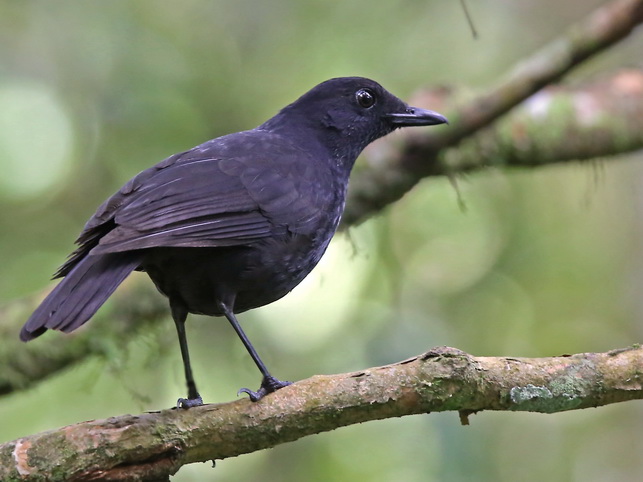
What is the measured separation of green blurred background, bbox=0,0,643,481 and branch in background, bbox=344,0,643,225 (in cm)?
46

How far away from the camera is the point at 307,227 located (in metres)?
3.68

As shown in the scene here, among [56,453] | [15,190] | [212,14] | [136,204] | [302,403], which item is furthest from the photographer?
[212,14]

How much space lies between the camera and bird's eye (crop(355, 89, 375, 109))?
14.7ft

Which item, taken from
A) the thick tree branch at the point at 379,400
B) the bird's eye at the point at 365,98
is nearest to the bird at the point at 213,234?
the thick tree branch at the point at 379,400

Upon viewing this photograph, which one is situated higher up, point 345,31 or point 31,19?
point 31,19

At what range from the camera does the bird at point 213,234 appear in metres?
3.08

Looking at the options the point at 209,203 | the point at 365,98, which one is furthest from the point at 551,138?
the point at 209,203

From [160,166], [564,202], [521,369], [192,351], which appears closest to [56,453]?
[160,166]

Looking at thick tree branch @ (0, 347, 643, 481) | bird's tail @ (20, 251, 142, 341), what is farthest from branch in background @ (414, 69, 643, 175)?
bird's tail @ (20, 251, 142, 341)

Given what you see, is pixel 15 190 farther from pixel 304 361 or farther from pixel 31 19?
pixel 304 361

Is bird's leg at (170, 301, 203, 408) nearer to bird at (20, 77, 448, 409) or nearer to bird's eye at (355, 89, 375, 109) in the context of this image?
bird at (20, 77, 448, 409)

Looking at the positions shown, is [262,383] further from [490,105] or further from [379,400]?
[490,105]

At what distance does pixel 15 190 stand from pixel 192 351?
2278mm

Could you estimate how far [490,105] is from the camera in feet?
16.0
